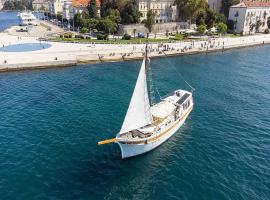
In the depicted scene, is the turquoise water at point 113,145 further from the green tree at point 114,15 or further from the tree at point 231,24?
the tree at point 231,24

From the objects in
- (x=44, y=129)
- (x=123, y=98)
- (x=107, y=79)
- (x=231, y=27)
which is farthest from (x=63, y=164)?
(x=231, y=27)

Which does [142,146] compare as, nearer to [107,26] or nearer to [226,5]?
[107,26]

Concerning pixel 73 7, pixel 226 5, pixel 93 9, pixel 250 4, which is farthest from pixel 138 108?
pixel 73 7

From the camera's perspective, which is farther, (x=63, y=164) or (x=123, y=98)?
(x=123, y=98)

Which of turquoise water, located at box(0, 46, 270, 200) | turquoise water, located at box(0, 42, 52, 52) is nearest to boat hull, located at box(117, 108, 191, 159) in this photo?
turquoise water, located at box(0, 46, 270, 200)

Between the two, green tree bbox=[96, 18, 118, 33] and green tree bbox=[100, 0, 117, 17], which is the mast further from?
green tree bbox=[100, 0, 117, 17]

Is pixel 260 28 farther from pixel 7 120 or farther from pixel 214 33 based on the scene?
pixel 7 120
